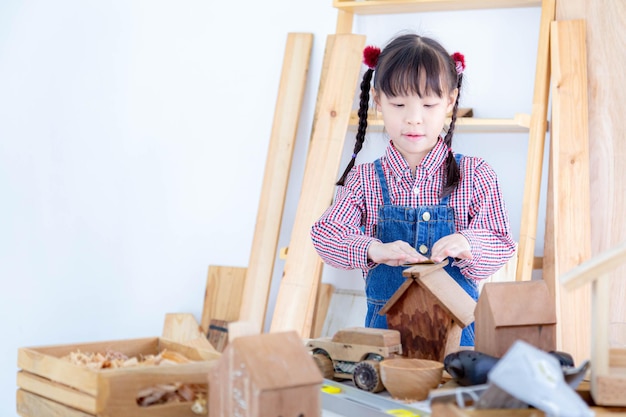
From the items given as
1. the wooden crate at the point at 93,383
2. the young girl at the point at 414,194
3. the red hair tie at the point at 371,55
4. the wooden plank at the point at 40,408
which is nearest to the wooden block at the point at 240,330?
the wooden crate at the point at 93,383

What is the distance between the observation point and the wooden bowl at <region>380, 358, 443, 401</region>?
1246 mm

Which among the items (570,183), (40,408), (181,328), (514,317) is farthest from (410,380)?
(181,328)

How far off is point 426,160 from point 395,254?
0.35 meters

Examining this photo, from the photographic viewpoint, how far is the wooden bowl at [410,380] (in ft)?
4.09

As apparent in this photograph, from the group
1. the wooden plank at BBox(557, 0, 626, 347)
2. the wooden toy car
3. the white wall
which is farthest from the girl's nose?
the white wall

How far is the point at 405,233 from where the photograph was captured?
1926mm

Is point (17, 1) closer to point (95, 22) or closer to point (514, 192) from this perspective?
point (95, 22)

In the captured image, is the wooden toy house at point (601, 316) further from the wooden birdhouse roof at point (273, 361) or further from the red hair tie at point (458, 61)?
the red hair tie at point (458, 61)

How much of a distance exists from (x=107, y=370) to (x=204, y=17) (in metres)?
2.49

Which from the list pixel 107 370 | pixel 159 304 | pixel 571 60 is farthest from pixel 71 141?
pixel 107 370

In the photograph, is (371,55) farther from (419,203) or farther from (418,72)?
(419,203)

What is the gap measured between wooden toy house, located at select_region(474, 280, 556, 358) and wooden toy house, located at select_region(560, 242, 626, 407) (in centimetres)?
18

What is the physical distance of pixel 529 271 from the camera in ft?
8.32

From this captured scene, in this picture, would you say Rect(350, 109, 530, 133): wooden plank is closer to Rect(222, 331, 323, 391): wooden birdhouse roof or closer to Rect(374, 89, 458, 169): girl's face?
Rect(374, 89, 458, 169): girl's face
